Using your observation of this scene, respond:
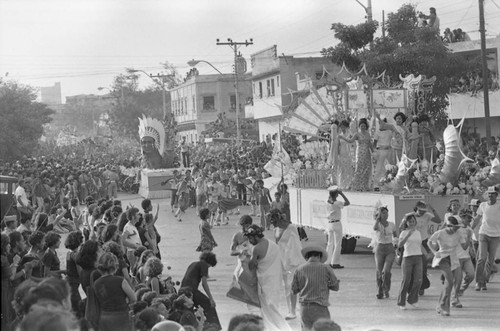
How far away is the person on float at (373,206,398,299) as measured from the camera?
45.3 ft

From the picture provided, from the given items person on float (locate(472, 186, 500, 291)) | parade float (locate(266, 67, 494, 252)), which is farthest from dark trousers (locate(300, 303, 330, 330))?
parade float (locate(266, 67, 494, 252))

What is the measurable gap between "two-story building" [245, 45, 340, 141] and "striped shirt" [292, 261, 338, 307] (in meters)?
40.4

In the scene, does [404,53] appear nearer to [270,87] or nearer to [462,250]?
[270,87]

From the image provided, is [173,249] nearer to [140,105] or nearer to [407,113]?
[407,113]

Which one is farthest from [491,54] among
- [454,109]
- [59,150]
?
[59,150]

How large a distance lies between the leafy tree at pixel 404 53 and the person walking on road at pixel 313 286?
2486cm

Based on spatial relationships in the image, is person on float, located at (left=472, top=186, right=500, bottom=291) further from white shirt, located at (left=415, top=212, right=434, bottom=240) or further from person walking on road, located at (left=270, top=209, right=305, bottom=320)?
person walking on road, located at (left=270, top=209, right=305, bottom=320)

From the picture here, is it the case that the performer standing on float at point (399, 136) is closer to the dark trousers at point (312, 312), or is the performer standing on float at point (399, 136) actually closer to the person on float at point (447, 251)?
the person on float at point (447, 251)

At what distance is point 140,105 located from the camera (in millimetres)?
81500

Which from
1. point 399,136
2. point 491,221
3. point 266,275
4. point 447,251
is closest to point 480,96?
point 399,136

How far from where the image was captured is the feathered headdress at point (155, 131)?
42.6 meters

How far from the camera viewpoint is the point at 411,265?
1292 centimetres

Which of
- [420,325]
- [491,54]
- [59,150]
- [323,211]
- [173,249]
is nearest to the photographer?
[420,325]

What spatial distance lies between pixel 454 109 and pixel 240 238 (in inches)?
1172
